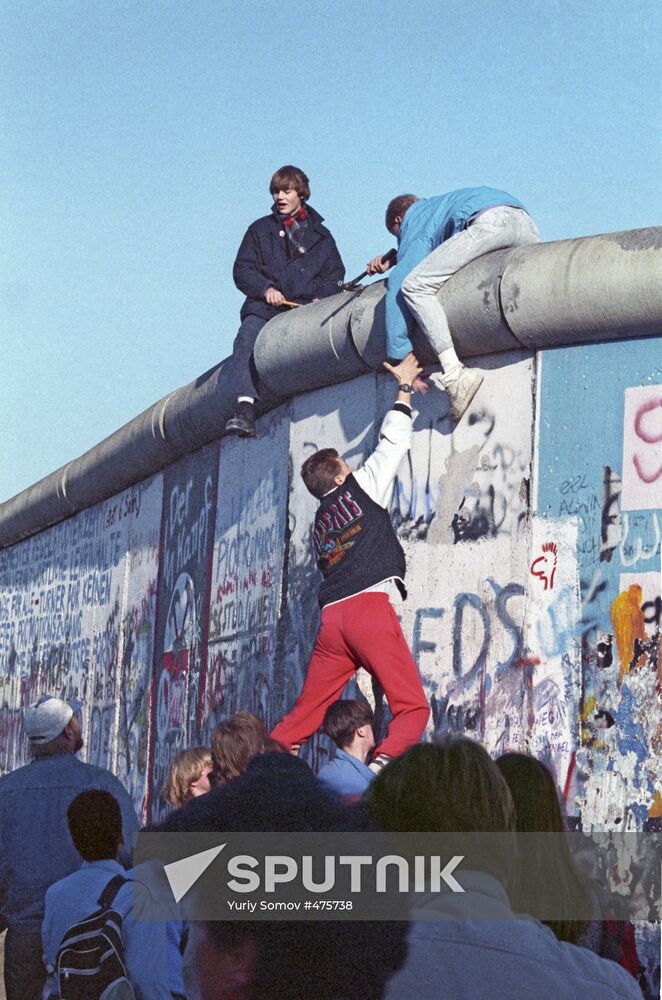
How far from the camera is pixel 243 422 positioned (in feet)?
29.6

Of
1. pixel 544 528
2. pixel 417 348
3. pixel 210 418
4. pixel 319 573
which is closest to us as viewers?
pixel 544 528

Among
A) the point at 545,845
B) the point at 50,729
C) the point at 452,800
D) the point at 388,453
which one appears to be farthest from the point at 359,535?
the point at 452,800

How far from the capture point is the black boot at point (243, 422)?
8.98 m

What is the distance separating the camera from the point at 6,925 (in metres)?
5.22

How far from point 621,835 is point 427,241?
3054 millimetres

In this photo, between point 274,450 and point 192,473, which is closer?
point 274,450

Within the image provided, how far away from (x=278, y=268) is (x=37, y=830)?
4.57m

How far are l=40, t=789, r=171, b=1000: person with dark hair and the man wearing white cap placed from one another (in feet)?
1.15

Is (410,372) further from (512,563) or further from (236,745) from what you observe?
(236,745)

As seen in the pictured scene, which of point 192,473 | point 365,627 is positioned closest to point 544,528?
point 365,627

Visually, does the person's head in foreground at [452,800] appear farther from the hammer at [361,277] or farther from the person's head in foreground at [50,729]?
the hammer at [361,277]

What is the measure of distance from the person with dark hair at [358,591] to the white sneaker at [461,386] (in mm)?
331

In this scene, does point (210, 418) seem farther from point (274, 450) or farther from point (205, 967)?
point (205, 967)

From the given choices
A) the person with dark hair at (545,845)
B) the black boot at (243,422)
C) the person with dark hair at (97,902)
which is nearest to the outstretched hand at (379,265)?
the black boot at (243,422)
